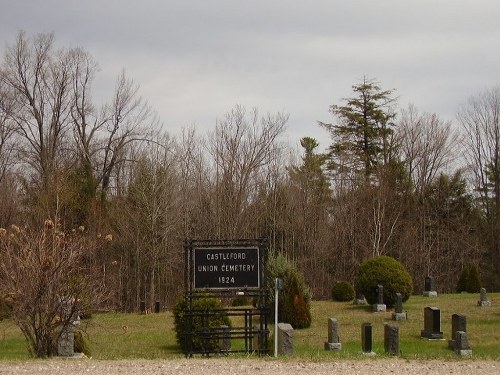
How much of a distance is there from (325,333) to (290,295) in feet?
6.45

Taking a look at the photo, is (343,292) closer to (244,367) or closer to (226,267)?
(226,267)

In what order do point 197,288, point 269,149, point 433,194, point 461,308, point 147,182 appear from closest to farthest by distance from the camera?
point 197,288, point 461,308, point 147,182, point 269,149, point 433,194

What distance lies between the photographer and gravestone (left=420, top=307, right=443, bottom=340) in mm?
19453

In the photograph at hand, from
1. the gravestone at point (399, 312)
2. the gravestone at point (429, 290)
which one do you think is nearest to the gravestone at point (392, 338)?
the gravestone at point (399, 312)

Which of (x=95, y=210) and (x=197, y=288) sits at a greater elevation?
(x=95, y=210)

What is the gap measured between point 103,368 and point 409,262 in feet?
117

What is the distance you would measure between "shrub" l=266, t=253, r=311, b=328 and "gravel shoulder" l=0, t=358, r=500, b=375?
32.0ft

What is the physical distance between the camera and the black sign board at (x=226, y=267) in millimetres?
13734

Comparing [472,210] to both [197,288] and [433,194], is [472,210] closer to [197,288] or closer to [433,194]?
[433,194]

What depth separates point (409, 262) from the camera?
4519 cm

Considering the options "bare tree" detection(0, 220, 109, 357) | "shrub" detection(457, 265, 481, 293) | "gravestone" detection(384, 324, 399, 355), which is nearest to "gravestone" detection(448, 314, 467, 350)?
"gravestone" detection(384, 324, 399, 355)

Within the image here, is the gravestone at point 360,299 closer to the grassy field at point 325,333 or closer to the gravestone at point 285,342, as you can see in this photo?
the grassy field at point 325,333

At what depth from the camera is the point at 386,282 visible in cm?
2592

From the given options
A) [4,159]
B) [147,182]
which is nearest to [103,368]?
[147,182]
